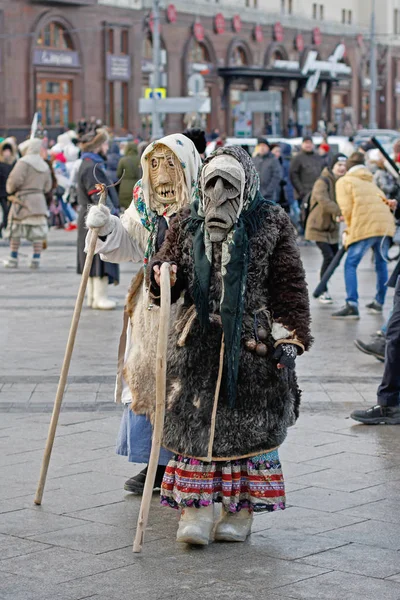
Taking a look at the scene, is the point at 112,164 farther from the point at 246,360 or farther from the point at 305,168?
the point at 246,360

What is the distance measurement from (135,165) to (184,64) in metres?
34.9

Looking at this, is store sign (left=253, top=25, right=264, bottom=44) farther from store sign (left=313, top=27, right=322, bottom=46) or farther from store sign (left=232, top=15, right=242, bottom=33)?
store sign (left=313, top=27, right=322, bottom=46)

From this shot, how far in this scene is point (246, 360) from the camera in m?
5.46

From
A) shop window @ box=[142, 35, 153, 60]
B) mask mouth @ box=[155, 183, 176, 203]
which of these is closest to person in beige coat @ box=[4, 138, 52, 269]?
mask mouth @ box=[155, 183, 176, 203]

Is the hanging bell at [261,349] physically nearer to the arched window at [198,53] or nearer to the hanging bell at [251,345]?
the hanging bell at [251,345]

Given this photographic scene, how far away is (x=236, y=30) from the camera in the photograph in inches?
2261

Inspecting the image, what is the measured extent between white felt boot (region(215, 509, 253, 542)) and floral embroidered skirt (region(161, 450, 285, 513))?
47mm

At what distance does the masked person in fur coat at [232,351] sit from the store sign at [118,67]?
4377 cm

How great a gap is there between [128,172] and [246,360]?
13916mm

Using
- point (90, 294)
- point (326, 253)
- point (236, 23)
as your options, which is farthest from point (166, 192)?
point (236, 23)

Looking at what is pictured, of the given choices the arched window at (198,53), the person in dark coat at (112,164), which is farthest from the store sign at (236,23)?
the person in dark coat at (112,164)

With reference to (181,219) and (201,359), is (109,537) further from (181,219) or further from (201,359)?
(181,219)

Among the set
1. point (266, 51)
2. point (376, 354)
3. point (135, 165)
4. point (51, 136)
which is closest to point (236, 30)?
point (266, 51)

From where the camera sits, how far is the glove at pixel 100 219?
235 inches
